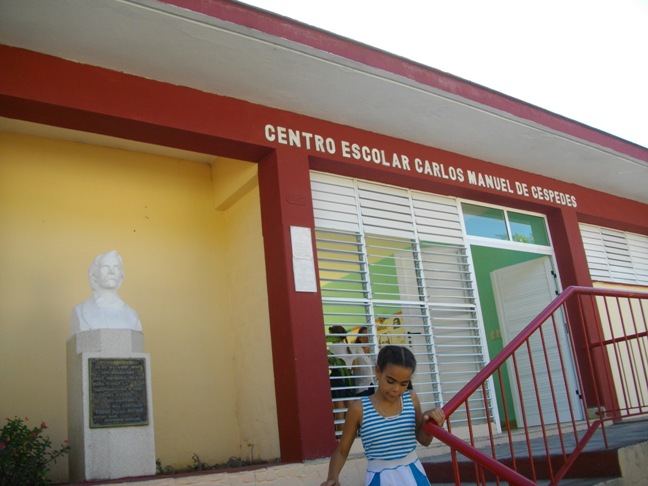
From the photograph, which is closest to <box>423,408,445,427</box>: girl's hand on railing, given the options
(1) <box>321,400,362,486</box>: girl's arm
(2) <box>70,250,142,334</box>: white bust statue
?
(1) <box>321,400,362,486</box>: girl's arm

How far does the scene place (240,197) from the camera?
7.20 metres

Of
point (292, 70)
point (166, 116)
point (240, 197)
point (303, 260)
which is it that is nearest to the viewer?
point (166, 116)

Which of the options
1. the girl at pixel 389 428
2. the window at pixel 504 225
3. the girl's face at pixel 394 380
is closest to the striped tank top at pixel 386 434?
the girl at pixel 389 428

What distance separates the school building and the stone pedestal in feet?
3.05

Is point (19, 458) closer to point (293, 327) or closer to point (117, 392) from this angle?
point (117, 392)

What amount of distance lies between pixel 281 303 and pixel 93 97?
7.37ft

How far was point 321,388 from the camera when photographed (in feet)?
19.2

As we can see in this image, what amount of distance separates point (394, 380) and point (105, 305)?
3067mm

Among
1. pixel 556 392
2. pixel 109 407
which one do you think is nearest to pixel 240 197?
pixel 109 407

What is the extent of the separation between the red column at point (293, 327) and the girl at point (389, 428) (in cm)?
245

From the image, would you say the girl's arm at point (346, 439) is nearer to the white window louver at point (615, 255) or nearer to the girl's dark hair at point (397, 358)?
the girl's dark hair at point (397, 358)

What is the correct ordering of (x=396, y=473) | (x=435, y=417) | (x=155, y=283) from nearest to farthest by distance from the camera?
(x=396, y=473)
(x=435, y=417)
(x=155, y=283)

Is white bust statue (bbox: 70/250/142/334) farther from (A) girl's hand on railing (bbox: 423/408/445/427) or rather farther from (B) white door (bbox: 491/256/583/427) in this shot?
(B) white door (bbox: 491/256/583/427)

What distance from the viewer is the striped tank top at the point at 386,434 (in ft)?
10.6
